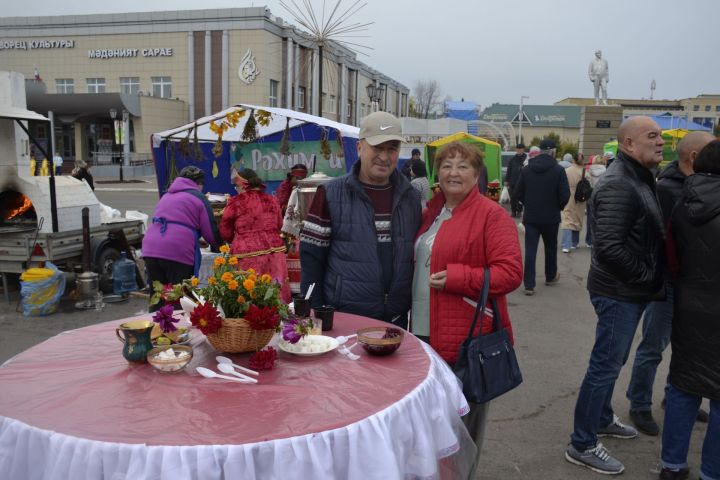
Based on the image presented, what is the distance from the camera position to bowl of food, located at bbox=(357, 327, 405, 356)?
2355 millimetres

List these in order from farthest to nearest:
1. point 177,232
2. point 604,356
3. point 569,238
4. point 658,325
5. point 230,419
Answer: point 569,238 → point 177,232 → point 658,325 → point 604,356 → point 230,419

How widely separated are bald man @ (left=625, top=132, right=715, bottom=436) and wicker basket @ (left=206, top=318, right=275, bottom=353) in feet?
8.46

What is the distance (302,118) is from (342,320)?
20.6ft

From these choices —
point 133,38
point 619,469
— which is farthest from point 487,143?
point 133,38

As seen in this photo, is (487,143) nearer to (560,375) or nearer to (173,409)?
(560,375)

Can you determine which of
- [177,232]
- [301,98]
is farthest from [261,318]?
[301,98]

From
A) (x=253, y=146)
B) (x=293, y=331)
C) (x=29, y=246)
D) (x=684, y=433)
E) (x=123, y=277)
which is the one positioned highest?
(x=253, y=146)

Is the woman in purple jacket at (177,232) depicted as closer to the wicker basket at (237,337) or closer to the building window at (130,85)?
the wicker basket at (237,337)

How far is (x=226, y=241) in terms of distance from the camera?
607cm

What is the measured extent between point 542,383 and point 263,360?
10.6ft

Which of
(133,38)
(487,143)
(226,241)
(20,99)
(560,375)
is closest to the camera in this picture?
(560,375)

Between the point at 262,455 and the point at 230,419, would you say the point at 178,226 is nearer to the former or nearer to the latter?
the point at 230,419

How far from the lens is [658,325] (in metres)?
3.66

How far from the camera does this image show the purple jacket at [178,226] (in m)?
5.27
